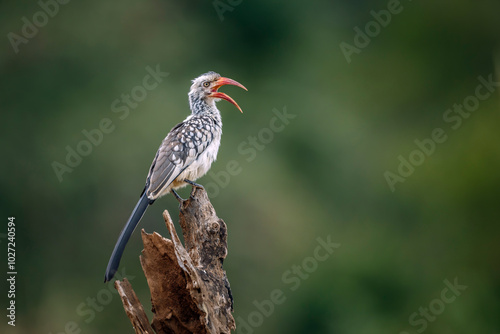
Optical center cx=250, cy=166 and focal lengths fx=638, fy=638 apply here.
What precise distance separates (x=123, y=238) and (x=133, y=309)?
0.72 meters

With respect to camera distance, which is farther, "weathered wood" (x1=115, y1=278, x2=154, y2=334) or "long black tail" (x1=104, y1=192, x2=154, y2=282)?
"long black tail" (x1=104, y1=192, x2=154, y2=282)

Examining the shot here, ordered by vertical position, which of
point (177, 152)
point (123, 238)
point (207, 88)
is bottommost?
point (123, 238)

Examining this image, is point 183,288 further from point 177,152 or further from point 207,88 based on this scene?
point 207,88

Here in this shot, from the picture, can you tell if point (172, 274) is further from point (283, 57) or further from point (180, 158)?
point (283, 57)

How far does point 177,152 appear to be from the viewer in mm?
6117

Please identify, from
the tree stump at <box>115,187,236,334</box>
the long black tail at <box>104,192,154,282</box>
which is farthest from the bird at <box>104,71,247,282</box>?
the tree stump at <box>115,187,236,334</box>

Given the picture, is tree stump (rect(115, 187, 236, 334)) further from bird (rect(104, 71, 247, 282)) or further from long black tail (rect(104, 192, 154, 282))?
Result: bird (rect(104, 71, 247, 282))

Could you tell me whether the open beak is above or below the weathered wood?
above

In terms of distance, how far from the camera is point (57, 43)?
583 inches

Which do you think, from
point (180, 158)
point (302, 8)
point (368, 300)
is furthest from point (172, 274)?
point (302, 8)

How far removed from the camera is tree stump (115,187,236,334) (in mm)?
4809

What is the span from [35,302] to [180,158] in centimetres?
804

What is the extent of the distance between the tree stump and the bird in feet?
1.42

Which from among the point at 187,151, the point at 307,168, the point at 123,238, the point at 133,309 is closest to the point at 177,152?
the point at 187,151
